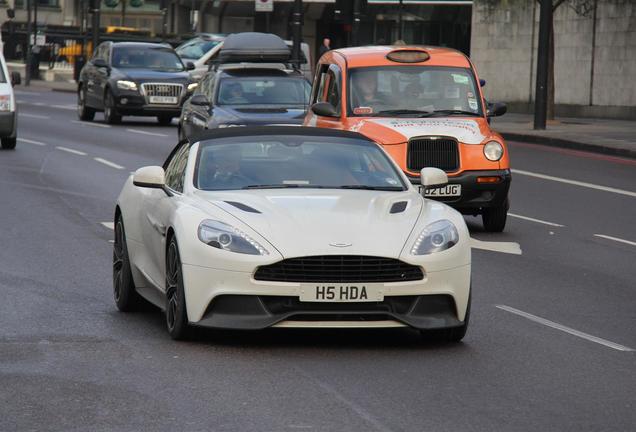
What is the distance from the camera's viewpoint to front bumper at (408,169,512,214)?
55.4ft

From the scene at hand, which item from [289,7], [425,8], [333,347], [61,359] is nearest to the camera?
[61,359]

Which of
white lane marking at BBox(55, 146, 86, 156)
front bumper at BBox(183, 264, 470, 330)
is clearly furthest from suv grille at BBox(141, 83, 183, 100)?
front bumper at BBox(183, 264, 470, 330)

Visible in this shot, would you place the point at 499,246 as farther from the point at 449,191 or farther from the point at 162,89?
the point at 162,89

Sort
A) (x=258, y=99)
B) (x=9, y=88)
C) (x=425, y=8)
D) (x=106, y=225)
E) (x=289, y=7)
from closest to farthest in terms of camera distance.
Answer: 1. (x=106, y=225)
2. (x=258, y=99)
3. (x=9, y=88)
4. (x=425, y=8)
5. (x=289, y=7)

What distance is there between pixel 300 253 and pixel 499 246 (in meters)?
6.79

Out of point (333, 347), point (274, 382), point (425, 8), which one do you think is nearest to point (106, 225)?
point (333, 347)

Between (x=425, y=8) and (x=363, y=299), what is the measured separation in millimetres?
54401

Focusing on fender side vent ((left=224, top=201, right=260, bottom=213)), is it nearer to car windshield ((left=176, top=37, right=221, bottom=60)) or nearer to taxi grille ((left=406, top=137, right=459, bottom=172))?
taxi grille ((left=406, top=137, right=459, bottom=172))

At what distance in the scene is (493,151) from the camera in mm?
17219

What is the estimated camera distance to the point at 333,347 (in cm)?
963

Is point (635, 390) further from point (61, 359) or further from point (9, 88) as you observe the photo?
point (9, 88)

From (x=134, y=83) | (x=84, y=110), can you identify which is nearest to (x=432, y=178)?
(x=134, y=83)

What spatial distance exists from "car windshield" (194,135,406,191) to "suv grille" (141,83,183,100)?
25.2 meters

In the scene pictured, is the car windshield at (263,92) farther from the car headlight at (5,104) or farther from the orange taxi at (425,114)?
the orange taxi at (425,114)
